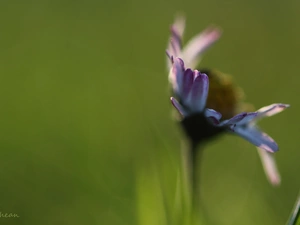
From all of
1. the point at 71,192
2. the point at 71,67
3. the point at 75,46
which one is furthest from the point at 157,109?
the point at 71,192

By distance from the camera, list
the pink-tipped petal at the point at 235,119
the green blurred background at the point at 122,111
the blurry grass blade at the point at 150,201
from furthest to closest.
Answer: the green blurred background at the point at 122,111
the blurry grass blade at the point at 150,201
the pink-tipped petal at the point at 235,119

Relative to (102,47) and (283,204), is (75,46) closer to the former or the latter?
(102,47)

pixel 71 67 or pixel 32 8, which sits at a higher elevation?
pixel 32 8

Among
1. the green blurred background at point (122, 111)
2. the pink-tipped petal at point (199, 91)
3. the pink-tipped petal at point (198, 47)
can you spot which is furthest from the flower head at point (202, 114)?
the pink-tipped petal at point (198, 47)

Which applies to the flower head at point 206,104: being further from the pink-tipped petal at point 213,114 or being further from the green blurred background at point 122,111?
the green blurred background at point 122,111

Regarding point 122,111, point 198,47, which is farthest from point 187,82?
point 122,111

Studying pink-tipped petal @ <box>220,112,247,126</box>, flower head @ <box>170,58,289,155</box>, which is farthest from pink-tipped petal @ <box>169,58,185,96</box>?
pink-tipped petal @ <box>220,112,247,126</box>

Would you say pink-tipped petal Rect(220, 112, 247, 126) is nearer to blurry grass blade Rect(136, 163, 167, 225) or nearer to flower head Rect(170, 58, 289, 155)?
flower head Rect(170, 58, 289, 155)
